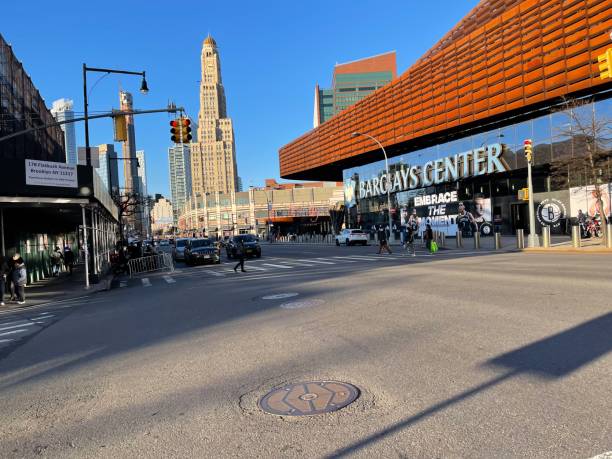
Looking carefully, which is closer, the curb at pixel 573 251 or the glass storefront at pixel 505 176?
the curb at pixel 573 251

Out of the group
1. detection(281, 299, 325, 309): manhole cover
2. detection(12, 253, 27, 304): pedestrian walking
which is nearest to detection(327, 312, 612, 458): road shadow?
detection(281, 299, 325, 309): manhole cover

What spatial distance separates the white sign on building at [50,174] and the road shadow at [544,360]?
54.0 feet

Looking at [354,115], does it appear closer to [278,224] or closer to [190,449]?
[190,449]

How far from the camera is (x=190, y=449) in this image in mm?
3605

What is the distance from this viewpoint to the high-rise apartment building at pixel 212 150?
17212 centimetres

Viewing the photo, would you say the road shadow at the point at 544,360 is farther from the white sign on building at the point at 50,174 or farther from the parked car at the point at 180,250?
the parked car at the point at 180,250

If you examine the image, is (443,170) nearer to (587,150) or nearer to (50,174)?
(587,150)

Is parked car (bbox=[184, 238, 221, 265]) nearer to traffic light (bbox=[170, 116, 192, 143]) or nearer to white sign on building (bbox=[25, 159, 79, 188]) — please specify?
traffic light (bbox=[170, 116, 192, 143])

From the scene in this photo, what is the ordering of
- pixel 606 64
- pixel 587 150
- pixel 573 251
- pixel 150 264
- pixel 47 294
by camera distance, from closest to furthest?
pixel 606 64 < pixel 47 294 < pixel 573 251 < pixel 587 150 < pixel 150 264

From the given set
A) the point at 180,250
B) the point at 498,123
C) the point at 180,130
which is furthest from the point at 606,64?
the point at 180,250

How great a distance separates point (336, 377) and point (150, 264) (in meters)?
24.4

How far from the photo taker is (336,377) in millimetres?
4996

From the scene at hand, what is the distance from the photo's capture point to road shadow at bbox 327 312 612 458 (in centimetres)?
376

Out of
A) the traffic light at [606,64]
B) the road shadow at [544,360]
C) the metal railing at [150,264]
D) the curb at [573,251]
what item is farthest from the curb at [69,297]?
the curb at [573,251]
